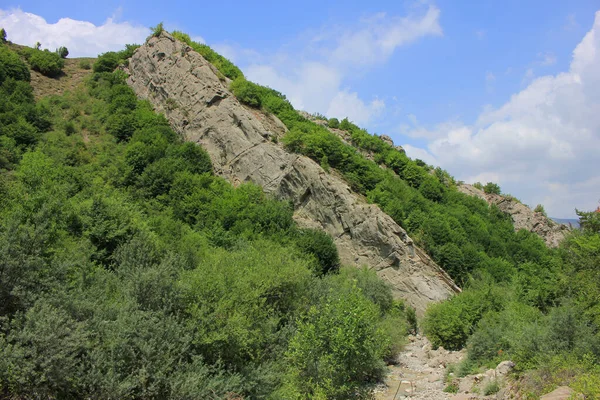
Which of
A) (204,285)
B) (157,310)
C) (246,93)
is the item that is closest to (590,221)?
(204,285)

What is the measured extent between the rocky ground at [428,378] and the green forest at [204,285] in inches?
36.8

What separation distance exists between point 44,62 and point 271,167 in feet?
109

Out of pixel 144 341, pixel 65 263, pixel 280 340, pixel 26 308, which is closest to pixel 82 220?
pixel 65 263

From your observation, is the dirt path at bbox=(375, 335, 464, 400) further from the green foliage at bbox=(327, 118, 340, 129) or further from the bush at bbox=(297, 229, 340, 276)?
the green foliage at bbox=(327, 118, 340, 129)

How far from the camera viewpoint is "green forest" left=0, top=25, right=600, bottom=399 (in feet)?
43.4

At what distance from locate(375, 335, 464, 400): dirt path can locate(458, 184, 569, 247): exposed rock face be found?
116 ft

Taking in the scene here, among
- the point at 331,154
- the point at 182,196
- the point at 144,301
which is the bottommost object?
the point at 144,301

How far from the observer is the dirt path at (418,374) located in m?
18.0

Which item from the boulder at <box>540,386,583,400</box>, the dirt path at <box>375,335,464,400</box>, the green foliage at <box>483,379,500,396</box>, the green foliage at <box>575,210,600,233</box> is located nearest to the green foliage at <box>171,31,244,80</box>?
the dirt path at <box>375,335,464,400</box>

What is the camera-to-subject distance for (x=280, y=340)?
707 inches

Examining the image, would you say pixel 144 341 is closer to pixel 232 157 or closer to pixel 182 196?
pixel 182 196

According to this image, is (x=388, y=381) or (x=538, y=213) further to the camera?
(x=538, y=213)

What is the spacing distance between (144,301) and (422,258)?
2456 cm

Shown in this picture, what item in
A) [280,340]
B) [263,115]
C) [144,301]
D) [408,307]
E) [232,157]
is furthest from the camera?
[263,115]
